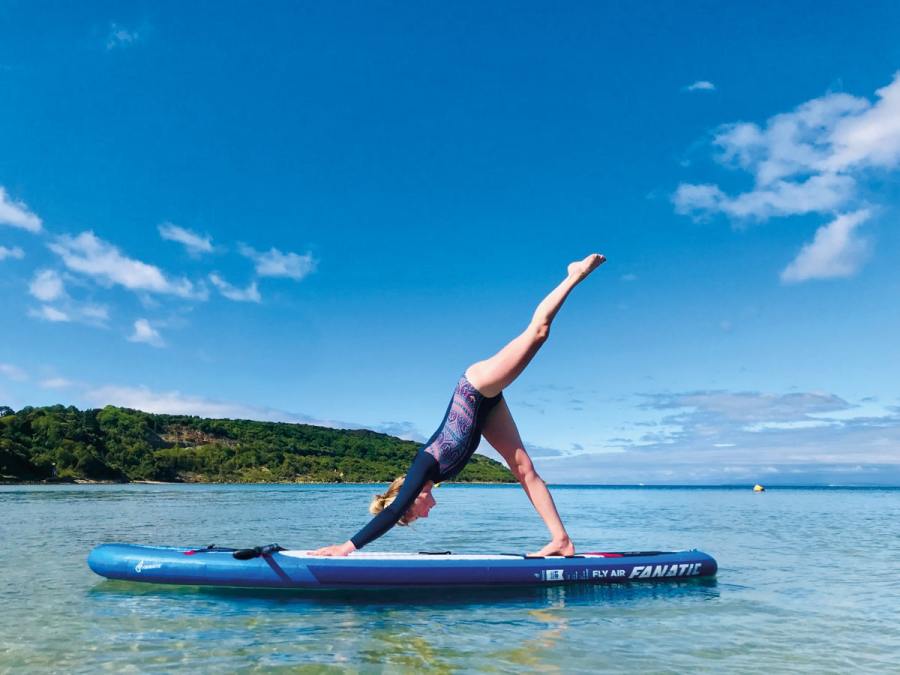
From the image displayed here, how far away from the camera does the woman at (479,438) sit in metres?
6.91

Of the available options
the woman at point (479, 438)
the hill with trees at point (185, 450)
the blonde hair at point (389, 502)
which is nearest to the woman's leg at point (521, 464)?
the woman at point (479, 438)

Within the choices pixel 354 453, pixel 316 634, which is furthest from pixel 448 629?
pixel 354 453

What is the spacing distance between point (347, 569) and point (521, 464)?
2312 mm

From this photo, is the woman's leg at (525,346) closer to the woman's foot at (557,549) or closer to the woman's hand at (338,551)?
the woman's foot at (557,549)

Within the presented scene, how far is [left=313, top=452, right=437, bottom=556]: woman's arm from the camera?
279 inches

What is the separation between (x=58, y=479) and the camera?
256 feet

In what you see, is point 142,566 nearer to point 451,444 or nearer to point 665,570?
point 451,444

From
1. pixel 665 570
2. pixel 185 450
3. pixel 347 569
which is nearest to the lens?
pixel 347 569

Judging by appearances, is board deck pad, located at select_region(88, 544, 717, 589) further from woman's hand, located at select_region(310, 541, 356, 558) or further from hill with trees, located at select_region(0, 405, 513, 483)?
hill with trees, located at select_region(0, 405, 513, 483)

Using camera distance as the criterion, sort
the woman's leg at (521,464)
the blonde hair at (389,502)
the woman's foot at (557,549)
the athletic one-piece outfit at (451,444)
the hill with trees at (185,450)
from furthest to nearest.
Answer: the hill with trees at (185,450)
the woman's foot at (557,549)
the woman's leg at (521,464)
the blonde hair at (389,502)
the athletic one-piece outfit at (451,444)

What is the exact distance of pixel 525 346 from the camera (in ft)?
22.4

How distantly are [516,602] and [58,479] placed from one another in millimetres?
85946

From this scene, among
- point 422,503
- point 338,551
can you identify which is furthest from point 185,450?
point 422,503

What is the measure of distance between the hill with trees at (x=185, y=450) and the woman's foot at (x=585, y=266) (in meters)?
83.7
